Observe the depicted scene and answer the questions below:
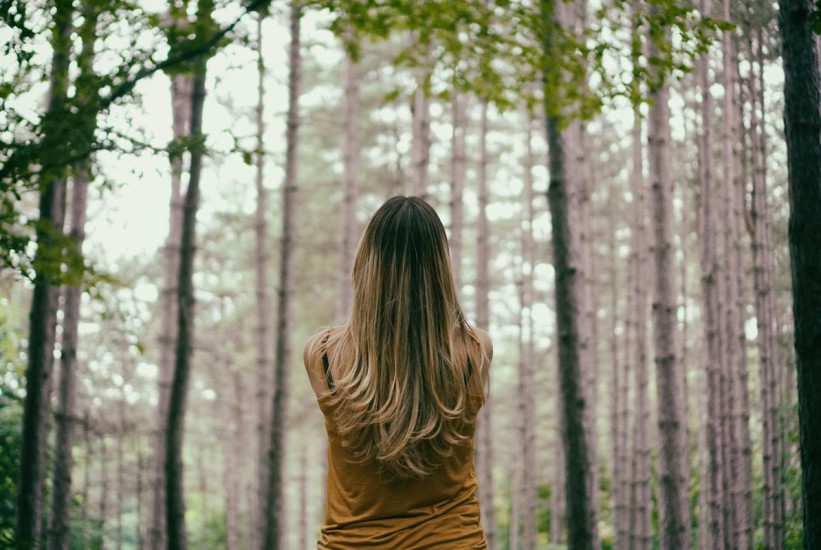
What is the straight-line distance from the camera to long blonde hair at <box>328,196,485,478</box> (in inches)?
80.7

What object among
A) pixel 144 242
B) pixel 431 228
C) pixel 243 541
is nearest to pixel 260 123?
pixel 144 242

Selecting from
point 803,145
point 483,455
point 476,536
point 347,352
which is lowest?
point 483,455

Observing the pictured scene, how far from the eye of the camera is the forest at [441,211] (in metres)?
4.61

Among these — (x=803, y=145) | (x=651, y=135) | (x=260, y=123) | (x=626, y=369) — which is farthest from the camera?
(x=626, y=369)

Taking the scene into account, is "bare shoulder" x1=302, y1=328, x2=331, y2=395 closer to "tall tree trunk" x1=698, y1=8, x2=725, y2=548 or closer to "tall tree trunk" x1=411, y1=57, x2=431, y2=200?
"tall tree trunk" x1=698, y1=8, x2=725, y2=548

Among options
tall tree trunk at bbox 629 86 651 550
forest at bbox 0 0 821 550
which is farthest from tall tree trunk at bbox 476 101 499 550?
tall tree trunk at bbox 629 86 651 550

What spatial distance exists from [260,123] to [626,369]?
741cm

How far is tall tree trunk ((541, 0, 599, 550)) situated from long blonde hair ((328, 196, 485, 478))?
13.2 ft

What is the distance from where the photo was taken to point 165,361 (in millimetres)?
10625

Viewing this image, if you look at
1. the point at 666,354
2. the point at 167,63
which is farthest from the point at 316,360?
the point at 666,354

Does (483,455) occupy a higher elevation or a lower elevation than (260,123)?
lower

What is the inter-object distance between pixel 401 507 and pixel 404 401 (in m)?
0.30

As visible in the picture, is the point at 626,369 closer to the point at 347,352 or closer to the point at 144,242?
the point at 144,242

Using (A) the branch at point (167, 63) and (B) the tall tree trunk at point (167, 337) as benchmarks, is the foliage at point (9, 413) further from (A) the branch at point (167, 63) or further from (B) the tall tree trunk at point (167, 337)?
(A) the branch at point (167, 63)
